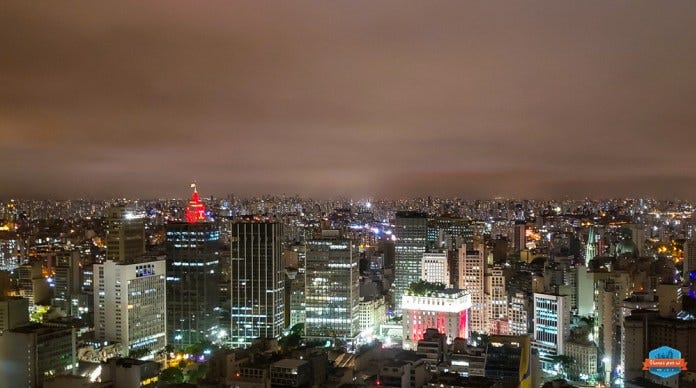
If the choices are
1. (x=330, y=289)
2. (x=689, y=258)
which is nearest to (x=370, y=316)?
(x=330, y=289)

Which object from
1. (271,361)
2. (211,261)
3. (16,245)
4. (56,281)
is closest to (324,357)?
(271,361)

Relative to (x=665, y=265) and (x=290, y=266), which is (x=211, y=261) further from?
(x=665, y=265)

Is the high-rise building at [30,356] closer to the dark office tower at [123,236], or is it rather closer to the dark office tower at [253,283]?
the dark office tower at [253,283]

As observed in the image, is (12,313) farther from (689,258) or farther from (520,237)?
(520,237)

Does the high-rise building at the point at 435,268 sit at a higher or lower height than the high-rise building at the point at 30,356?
higher

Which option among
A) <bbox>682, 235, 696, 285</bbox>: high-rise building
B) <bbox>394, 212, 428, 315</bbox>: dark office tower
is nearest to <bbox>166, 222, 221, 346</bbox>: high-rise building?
<bbox>394, 212, 428, 315</bbox>: dark office tower

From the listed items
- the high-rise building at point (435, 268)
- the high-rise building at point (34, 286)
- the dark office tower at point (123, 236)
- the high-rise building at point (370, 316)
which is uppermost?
the dark office tower at point (123, 236)

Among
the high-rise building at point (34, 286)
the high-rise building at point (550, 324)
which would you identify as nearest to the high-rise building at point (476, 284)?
the high-rise building at point (550, 324)
